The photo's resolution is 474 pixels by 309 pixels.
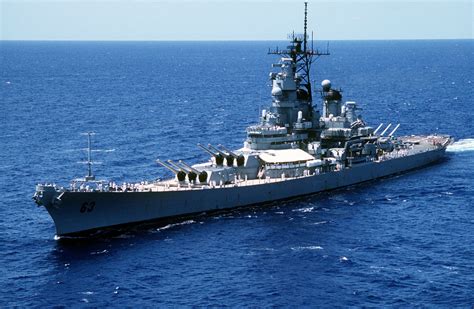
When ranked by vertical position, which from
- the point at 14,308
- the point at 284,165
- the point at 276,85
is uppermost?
the point at 276,85

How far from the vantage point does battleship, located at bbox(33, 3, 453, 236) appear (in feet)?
207

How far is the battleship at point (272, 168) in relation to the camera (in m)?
63.1

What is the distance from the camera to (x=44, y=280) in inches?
2052

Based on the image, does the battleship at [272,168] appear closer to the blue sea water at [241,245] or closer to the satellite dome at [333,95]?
the satellite dome at [333,95]

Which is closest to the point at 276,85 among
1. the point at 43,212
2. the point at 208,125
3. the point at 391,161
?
the point at 391,161

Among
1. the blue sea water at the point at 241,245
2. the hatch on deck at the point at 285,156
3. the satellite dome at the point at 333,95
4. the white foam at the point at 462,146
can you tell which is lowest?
the blue sea water at the point at 241,245

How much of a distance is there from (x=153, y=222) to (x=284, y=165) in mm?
16436

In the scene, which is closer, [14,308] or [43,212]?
[14,308]

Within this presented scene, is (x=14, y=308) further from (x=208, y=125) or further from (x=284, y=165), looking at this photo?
(x=208, y=125)

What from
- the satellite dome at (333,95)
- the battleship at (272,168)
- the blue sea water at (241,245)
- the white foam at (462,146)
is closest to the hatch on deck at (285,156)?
the battleship at (272,168)

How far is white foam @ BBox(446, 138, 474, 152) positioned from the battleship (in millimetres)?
4498

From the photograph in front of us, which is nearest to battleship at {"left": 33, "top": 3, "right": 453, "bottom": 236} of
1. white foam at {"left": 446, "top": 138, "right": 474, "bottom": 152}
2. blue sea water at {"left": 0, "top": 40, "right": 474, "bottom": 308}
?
blue sea water at {"left": 0, "top": 40, "right": 474, "bottom": 308}

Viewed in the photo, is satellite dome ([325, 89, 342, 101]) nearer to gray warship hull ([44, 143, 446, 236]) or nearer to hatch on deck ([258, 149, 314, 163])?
gray warship hull ([44, 143, 446, 236])

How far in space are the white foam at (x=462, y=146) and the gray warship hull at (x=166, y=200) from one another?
26886 millimetres
